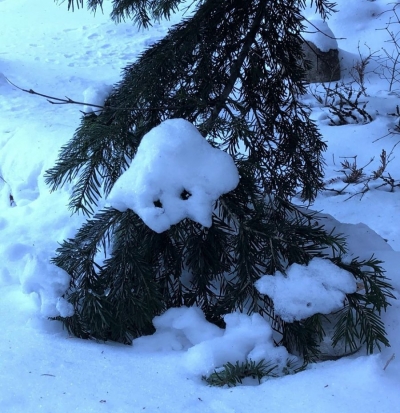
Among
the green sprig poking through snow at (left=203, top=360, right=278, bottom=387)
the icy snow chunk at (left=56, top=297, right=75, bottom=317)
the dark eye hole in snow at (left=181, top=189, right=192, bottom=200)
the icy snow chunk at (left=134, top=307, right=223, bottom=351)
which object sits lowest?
the icy snow chunk at (left=134, top=307, right=223, bottom=351)

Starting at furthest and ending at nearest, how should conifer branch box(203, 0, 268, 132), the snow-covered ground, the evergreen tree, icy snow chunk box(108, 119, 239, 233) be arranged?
conifer branch box(203, 0, 268, 132)
the evergreen tree
icy snow chunk box(108, 119, 239, 233)
the snow-covered ground

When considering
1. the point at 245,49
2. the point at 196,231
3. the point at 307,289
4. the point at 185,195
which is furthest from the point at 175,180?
the point at 245,49

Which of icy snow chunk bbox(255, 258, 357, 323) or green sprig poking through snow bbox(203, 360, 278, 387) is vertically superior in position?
icy snow chunk bbox(255, 258, 357, 323)

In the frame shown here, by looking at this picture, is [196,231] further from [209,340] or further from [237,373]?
[237,373]

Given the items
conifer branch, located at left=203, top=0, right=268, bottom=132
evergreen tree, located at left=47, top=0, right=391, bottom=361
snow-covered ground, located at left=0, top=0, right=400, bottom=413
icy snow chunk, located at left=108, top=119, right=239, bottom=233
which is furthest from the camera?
conifer branch, located at left=203, top=0, right=268, bottom=132

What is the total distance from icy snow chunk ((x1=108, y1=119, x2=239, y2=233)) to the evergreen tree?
135 millimetres

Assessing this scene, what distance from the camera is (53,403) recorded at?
130 centimetres

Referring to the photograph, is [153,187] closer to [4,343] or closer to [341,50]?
[4,343]

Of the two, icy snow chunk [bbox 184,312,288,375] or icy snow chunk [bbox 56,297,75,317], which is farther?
icy snow chunk [bbox 56,297,75,317]

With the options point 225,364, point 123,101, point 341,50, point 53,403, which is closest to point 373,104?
point 341,50

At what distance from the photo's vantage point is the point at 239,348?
149cm

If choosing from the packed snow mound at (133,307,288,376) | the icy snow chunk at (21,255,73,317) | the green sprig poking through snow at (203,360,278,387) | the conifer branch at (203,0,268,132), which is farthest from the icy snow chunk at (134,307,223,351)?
the conifer branch at (203,0,268,132)

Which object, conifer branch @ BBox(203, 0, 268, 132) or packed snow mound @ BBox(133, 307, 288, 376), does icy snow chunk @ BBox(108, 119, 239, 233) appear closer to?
packed snow mound @ BBox(133, 307, 288, 376)

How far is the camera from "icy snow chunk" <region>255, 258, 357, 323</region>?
1425 mm
